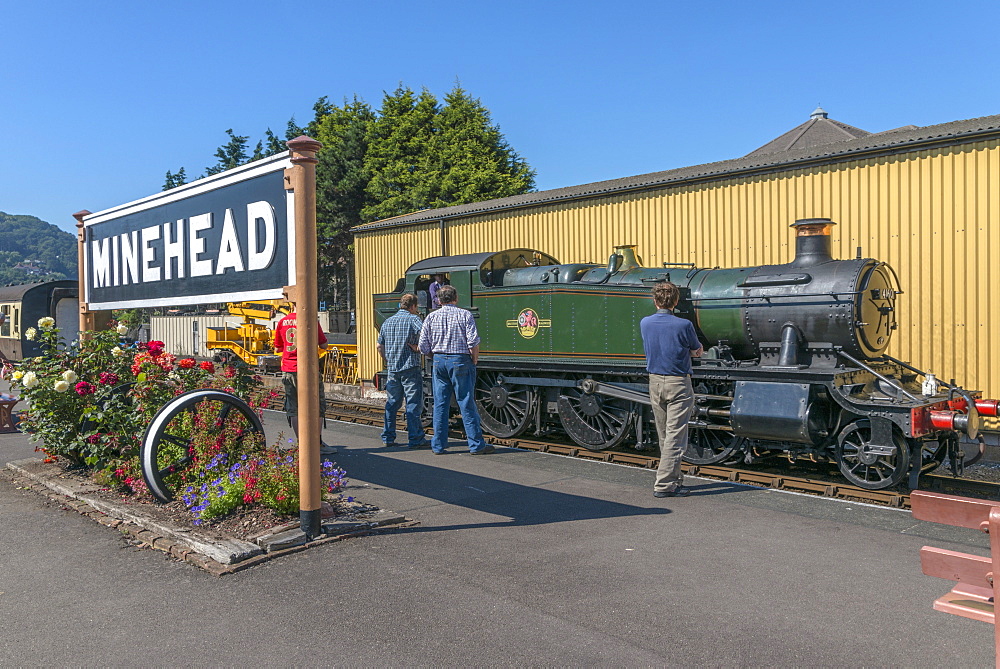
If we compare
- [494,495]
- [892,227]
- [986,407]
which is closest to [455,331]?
[494,495]

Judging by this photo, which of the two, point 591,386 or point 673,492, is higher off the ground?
point 591,386

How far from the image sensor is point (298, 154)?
200 inches

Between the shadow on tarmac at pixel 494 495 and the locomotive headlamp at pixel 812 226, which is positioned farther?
the locomotive headlamp at pixel 812 226

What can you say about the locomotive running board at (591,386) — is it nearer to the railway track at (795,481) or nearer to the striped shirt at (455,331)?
the railway track at (795,481)

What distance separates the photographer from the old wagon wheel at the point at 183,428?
19.2 feet

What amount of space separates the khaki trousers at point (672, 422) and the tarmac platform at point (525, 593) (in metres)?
0.38

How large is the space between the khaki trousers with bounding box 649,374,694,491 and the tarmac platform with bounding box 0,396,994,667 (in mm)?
381

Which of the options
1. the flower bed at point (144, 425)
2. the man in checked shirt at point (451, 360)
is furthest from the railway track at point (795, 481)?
the flower bed at point (144, 425)

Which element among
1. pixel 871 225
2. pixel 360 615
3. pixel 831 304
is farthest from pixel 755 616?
pixel 871 225

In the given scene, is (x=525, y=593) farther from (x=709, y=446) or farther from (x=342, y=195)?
(x=342, y=195)

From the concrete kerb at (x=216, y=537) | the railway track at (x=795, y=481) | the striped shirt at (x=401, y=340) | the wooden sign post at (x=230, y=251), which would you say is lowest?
the railway track at (x=795, y=481)

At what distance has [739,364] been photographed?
27.2 feet

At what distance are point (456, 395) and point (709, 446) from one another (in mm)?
2988

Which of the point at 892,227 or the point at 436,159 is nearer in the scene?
the point at 892,227
